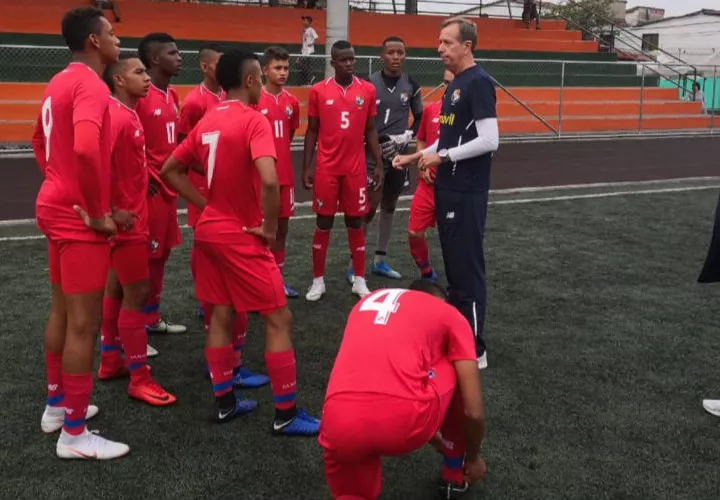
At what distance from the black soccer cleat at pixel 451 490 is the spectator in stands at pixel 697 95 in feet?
80.1

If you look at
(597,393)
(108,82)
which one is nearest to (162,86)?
(108,82)

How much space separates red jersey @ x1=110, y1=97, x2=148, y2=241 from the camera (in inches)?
158

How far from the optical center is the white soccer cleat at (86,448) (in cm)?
355

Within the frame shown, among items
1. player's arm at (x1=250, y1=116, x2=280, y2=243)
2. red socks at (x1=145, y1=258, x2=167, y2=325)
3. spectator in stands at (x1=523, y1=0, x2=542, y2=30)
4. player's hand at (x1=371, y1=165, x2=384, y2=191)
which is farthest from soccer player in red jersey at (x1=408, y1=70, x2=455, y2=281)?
spectator in stands at (x1=523, y1=0, x2=542, y2=30)

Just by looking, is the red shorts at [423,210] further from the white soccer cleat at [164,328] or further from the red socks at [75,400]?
the red socks at [75,400]

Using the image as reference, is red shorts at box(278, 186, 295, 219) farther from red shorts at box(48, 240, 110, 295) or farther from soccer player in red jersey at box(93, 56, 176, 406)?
red shorts at box(48, 240, 110, 295)

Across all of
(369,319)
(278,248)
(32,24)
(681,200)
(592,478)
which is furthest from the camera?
(32,24)

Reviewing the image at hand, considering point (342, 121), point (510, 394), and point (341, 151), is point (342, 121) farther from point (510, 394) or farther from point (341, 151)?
point (510, 394)

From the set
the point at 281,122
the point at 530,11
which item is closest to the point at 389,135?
the point at 281,122

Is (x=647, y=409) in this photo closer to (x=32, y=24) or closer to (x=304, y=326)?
(x=304, y=326)

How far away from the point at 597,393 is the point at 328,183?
115 inches

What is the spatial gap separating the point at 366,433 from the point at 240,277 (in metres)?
1.45

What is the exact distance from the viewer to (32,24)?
1902 cm

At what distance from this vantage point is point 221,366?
388 cm
